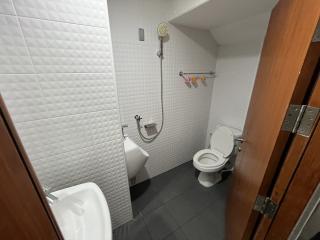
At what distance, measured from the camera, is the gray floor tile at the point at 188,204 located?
60.1 inches

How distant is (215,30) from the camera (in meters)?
1.78

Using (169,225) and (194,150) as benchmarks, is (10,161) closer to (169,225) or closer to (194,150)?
(169,225)

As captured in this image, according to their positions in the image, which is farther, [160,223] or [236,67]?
[236,67]

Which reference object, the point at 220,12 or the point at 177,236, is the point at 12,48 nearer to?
the point at 220,12

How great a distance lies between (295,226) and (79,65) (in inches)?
52.8

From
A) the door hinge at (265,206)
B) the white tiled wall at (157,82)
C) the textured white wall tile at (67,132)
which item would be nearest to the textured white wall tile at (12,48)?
the textured white wall tile at (67,132)

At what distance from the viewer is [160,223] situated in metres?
1.45

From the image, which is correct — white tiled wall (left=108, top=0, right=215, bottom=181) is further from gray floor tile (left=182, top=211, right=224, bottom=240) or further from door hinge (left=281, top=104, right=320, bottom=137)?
door hinge (left=281, top=104, right=320, bottom=137)

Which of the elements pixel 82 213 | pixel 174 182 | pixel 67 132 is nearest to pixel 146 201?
pixel 174 182

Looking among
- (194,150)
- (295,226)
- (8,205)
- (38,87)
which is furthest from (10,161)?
(194,150)

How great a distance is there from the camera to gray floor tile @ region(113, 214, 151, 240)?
4.40 feet

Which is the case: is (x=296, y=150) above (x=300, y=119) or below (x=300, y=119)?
below

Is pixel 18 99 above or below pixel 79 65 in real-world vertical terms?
below

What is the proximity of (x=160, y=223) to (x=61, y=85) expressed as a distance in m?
1.53
